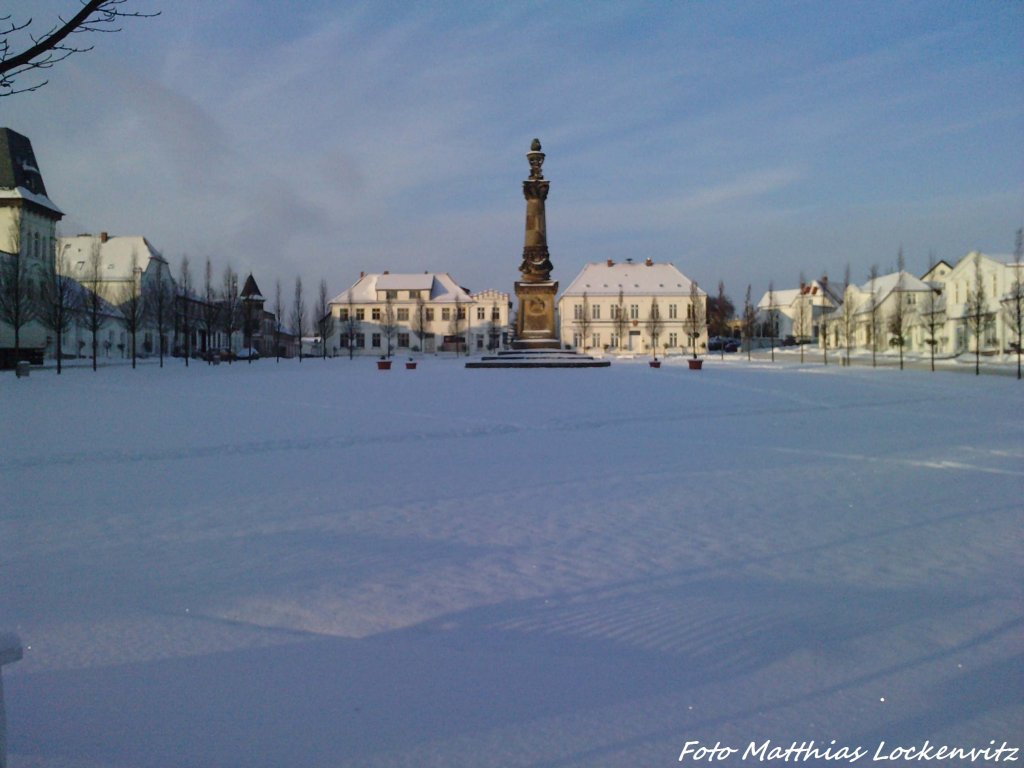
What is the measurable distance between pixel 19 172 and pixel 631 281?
62.3 meters

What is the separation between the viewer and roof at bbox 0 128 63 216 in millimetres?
58531

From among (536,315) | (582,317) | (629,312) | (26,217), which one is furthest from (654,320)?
(26,217)

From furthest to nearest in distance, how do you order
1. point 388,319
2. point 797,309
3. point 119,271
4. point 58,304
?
point 797,309 → point 388,319 → point 119,271 → point 58,304

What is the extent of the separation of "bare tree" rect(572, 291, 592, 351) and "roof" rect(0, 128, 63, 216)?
52497 millimetres

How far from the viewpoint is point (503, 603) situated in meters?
5.42

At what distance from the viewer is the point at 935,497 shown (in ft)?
29.4

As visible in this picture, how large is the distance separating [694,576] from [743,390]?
20.6 meters

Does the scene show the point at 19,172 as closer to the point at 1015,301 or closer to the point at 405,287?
the point at 405,287

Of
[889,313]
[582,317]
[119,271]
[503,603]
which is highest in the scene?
[119,271]

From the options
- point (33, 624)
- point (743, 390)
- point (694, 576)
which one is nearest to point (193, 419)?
point (33, 624)

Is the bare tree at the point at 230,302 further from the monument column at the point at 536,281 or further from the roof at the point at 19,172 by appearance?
the monument column at the point at 536,281

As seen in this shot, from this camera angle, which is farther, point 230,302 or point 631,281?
point 631,281

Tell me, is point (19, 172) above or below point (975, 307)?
above

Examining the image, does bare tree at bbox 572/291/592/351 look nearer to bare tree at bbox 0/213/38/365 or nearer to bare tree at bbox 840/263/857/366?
bare tree at bbox 840/263/857/366
